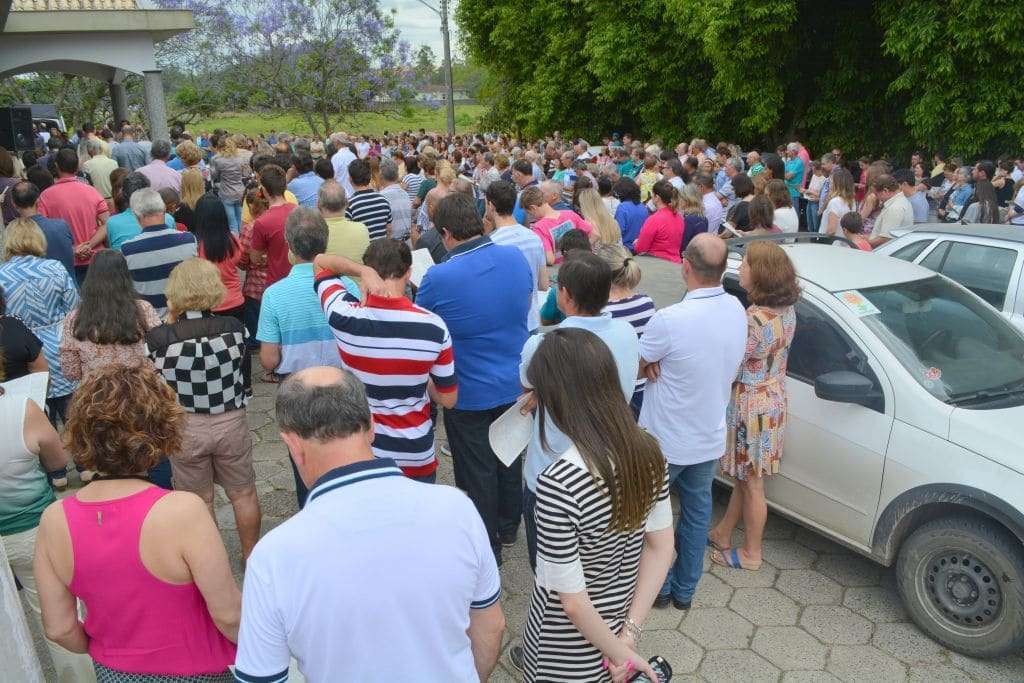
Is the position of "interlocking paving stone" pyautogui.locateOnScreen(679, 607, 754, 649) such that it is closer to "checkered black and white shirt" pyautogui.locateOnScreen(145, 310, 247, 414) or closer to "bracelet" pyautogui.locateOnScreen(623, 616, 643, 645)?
"bracelet" pyautogui.locateOnScreen(623, 616, 643, 645)

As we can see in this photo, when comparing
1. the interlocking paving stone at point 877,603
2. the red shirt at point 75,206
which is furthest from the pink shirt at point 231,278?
the interlocking paving stone at point 877,603

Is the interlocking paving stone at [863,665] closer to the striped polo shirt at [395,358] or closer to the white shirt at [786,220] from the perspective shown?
the striped polo shirt at [395,358]

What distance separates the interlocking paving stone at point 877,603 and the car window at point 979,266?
238 cm

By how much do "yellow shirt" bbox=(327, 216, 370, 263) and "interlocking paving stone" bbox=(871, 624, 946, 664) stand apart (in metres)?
3.89

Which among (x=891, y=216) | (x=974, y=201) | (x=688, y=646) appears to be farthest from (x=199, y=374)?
(x=974, y=201)

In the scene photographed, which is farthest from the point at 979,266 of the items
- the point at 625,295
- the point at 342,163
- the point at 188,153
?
the point at 342,163

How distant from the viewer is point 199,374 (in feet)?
12.8

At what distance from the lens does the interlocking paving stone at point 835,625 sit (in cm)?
398

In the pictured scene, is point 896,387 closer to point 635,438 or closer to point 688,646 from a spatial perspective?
point 688,646

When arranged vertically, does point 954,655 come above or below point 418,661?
below

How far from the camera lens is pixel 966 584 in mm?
3758

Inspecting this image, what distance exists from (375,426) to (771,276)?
2.05 m

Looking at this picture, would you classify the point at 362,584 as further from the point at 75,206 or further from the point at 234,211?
the point at 234,211

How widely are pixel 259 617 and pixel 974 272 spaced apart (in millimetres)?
5748
